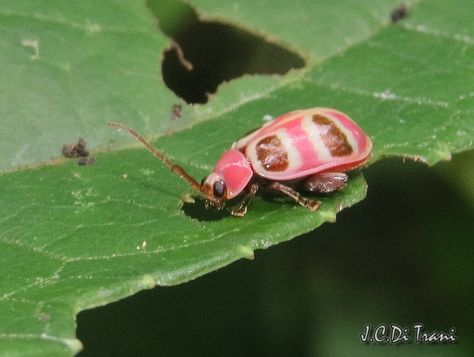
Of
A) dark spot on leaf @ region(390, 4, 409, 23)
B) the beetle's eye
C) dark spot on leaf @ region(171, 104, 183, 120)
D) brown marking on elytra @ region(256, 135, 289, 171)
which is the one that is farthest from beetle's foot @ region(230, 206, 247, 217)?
dark spot on leaf @ region(390, 4, 409, 23)

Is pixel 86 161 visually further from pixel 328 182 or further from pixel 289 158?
pixel 328 182

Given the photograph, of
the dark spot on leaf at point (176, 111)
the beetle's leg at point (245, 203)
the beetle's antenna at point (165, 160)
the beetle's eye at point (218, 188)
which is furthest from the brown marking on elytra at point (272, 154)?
the dark spot on leaf at point (176, 111)

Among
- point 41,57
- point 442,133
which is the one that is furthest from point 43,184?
point 442,133

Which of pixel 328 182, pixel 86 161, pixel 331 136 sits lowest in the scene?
pixel 86 161

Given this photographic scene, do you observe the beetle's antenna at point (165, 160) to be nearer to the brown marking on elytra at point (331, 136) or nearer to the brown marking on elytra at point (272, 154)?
the brown marking on elytra at point (272, 154)

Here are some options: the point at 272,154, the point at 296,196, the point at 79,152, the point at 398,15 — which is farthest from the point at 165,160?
the point at 398,15
